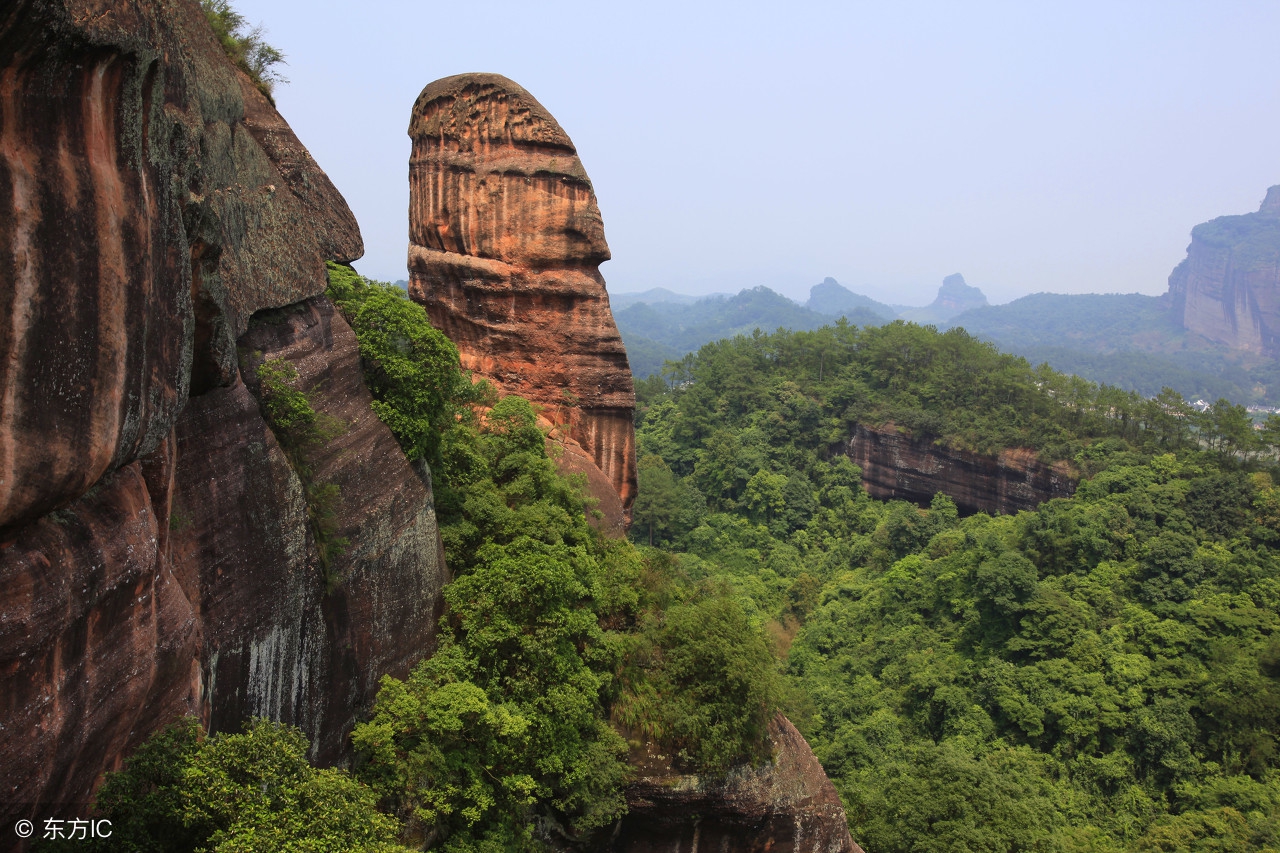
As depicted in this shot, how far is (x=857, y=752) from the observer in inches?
922

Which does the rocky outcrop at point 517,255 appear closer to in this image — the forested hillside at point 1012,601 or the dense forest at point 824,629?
the dense forest at point 824,629

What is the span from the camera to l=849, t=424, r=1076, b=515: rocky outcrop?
38.7 metres

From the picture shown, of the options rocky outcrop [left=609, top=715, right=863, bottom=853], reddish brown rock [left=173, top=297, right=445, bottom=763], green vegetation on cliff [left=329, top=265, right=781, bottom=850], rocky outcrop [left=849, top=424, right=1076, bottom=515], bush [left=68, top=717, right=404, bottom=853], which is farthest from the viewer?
rocky outcrop [left=849, top=424, right=1076, bottom=515]

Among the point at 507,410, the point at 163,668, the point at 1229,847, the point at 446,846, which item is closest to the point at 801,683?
the point at 1229,847

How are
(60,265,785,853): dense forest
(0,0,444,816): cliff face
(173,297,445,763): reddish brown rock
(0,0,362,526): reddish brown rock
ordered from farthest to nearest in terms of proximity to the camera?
1. (173,297,445,763): reddish brown rock
2. (60,265,785,853): dense forest
3. (0,0,444,816): cliff face
4. (0,0,362,526): reddish brown rock

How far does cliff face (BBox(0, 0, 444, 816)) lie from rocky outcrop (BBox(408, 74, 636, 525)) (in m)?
6.43

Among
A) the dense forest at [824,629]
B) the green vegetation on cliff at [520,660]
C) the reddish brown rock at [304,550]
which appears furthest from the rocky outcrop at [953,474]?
the reddish brown rock at [304,550]

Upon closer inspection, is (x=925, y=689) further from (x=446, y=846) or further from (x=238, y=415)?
(x=238, y=415)

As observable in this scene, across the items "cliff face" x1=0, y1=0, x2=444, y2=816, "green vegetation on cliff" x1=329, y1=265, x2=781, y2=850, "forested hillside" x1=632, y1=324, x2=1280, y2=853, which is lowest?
"forested hillside" x1=632, y1=324, x2=1280, y2=853

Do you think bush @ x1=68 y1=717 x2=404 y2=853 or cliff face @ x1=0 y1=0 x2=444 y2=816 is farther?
bush @ x1=68 y1=717 x2=404 y2=853

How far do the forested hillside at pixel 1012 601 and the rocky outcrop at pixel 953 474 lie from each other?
0.87 meters

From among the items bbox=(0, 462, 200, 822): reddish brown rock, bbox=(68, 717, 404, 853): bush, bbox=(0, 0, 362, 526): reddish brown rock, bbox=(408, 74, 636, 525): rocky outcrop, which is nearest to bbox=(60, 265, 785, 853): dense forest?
bbox=(68, 717, 404, 853): bush

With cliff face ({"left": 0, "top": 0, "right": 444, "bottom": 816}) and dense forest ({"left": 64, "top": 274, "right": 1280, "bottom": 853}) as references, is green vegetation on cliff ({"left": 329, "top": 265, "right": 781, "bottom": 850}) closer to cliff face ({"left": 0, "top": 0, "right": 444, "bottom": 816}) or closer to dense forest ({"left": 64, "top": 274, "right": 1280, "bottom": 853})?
dense forest ({"left": 64, "top": 274, "right": 1280, "bottom": 853})

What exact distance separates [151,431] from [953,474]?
131 feet
